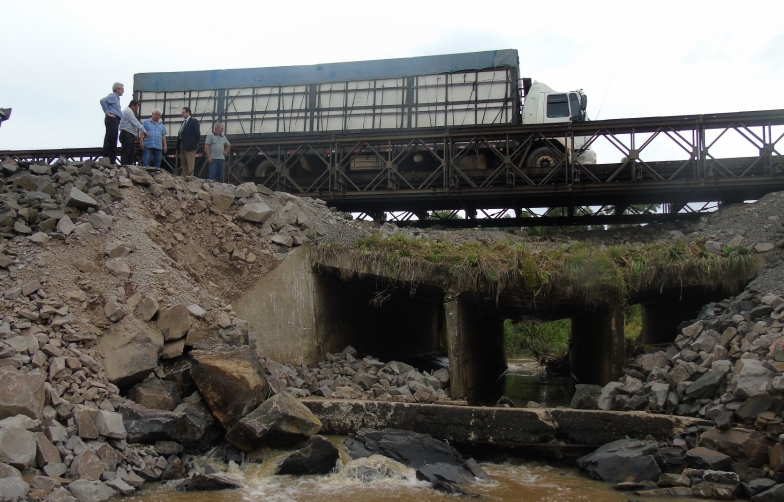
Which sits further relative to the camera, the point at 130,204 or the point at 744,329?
the point at 130,204

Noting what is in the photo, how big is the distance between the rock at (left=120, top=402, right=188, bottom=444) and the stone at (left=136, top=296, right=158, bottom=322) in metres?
1.32

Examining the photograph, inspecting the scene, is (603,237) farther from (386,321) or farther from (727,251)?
(386,321)

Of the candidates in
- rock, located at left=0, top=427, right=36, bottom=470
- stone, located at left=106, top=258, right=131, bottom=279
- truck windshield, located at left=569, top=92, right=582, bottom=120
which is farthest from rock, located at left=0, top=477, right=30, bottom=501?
truck windshield, located at left=569, top=92, right=582, bottom=120

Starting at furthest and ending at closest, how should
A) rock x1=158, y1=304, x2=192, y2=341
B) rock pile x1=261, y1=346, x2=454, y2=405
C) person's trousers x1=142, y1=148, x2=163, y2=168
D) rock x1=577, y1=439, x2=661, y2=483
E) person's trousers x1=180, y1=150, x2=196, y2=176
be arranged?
1. person's trousers x1=180, y1=150, x2=196, y2=176
2. person's trousers x1=142, y1=148, x2=163, y2=168
3. rock pile x1=261, y1=346, x2=454, y2=405
4. rock x1=158, y1=304, x2=192, y2=341
5. rock x1=577, y1=439, x2=661, y2=483

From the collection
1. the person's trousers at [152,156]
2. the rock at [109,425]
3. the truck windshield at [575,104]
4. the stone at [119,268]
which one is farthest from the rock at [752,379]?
the person's trousers at [152,156]

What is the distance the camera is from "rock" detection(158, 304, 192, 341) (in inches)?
331

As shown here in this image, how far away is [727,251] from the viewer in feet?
34.2

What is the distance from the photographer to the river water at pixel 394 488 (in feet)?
21.5

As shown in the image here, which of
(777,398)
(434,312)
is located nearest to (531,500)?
(777,398)

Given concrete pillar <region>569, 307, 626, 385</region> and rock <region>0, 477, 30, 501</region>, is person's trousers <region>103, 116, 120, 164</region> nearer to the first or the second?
rock <region>0, 477, 30, 501</region>

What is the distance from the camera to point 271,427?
7.38m

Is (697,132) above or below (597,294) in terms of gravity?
above

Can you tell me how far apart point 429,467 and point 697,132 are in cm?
948

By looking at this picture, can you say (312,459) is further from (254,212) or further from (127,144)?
(127,144)
